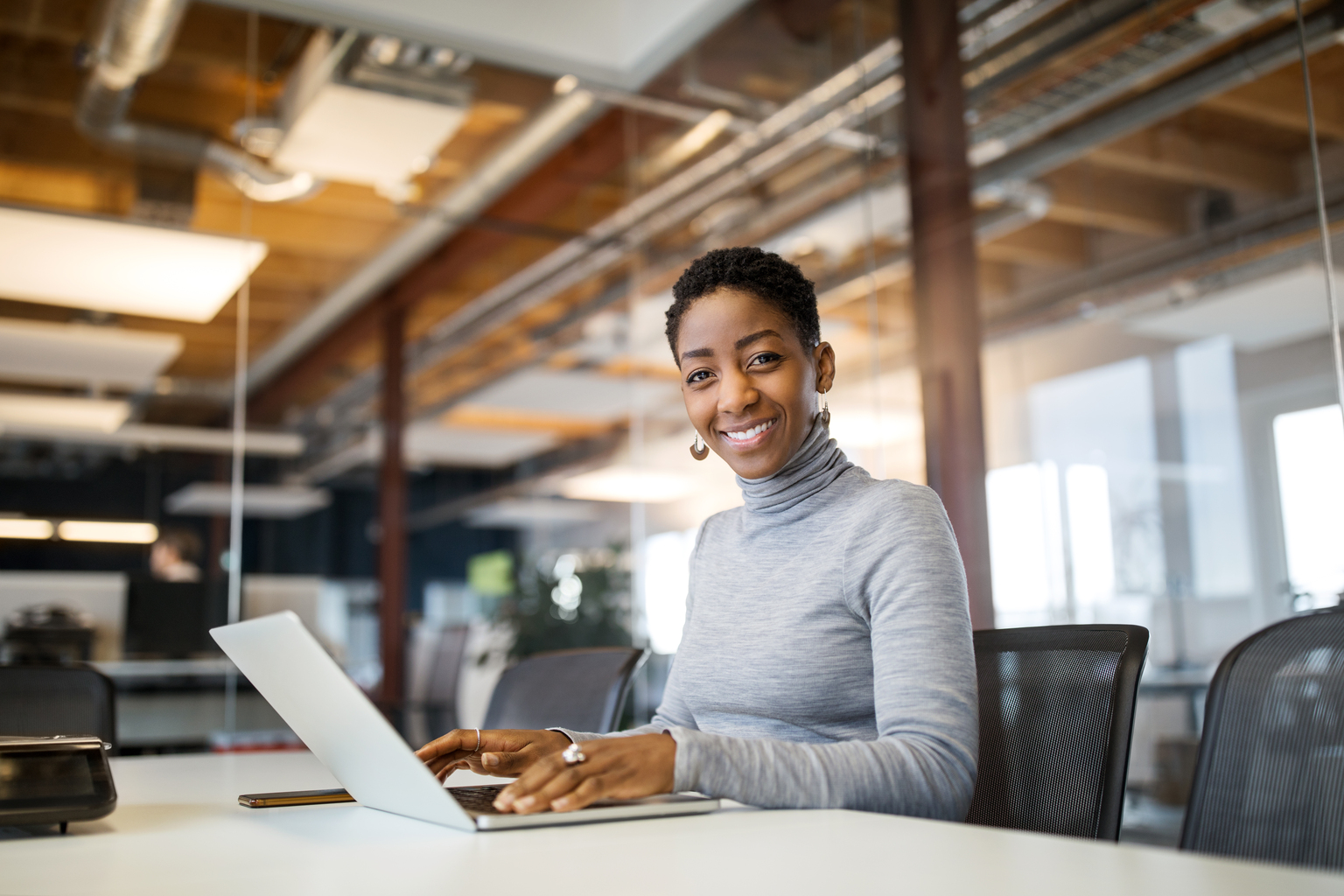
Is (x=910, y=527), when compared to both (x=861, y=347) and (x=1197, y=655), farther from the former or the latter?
(x=861, y=347)

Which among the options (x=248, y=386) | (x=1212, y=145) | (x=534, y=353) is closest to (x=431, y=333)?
(x=534, y=353)

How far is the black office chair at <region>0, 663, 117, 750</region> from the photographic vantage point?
198cm

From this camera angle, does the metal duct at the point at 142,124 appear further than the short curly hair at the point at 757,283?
Yes

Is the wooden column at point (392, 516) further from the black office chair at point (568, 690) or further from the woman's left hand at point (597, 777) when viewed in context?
the woman's left hand at point (597, 777)

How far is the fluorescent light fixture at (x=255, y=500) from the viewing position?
13.7 ft

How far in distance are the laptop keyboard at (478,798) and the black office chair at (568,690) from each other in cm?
64

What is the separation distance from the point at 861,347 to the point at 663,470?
4.13 feet

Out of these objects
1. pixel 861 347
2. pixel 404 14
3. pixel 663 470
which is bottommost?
pixel 663 470

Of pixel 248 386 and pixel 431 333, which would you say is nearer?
pixel 248 386

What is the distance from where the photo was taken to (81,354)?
4043 millimetres

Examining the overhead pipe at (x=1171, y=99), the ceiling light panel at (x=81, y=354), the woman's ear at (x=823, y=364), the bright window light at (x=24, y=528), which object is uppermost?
the overhead pipe at (x=1171, y=99)

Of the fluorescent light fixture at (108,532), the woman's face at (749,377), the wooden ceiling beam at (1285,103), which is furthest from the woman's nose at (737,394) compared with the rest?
the fluorescent light fixture at (108,532)

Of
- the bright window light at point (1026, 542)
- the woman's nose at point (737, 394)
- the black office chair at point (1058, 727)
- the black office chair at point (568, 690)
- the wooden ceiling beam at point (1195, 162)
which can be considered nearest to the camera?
the black office chair at point (1058, 727)

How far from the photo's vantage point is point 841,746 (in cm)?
107
